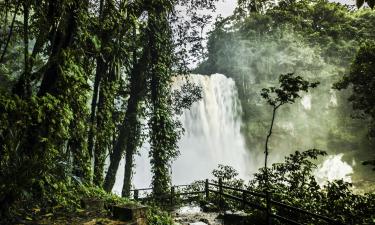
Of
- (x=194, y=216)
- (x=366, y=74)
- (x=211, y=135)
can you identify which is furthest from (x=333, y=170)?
(x=194, y=216)

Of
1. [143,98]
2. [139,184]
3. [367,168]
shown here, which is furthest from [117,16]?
[367,168]

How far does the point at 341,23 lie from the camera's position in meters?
41.7

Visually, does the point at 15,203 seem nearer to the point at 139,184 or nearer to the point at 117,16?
the point at 117,16

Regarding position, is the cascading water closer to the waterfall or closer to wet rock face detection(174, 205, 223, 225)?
the waterfall

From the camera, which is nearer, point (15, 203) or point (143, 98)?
point (15, 203)

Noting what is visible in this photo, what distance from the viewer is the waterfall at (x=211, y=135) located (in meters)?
34.9

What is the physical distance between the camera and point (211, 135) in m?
36.7

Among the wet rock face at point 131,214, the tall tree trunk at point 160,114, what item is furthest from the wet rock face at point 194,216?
the wet rock face at point 131,214

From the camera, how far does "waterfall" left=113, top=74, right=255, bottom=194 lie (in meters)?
34.9

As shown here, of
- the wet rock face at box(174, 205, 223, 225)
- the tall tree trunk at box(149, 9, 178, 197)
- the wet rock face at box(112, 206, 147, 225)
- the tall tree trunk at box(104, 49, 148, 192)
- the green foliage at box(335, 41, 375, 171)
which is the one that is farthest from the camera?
the green foliage at box(335, 41, 375, 171)

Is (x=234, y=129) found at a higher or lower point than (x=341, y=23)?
lower

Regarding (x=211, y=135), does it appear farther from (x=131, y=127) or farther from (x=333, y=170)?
(x=131, y=127)

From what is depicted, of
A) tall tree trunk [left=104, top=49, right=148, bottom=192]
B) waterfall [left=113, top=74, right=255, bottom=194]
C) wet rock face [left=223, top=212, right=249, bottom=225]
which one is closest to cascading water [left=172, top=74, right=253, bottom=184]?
waterfall [left=113, top=74, right=255, bottom=194]

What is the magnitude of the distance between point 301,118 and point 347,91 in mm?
6341
